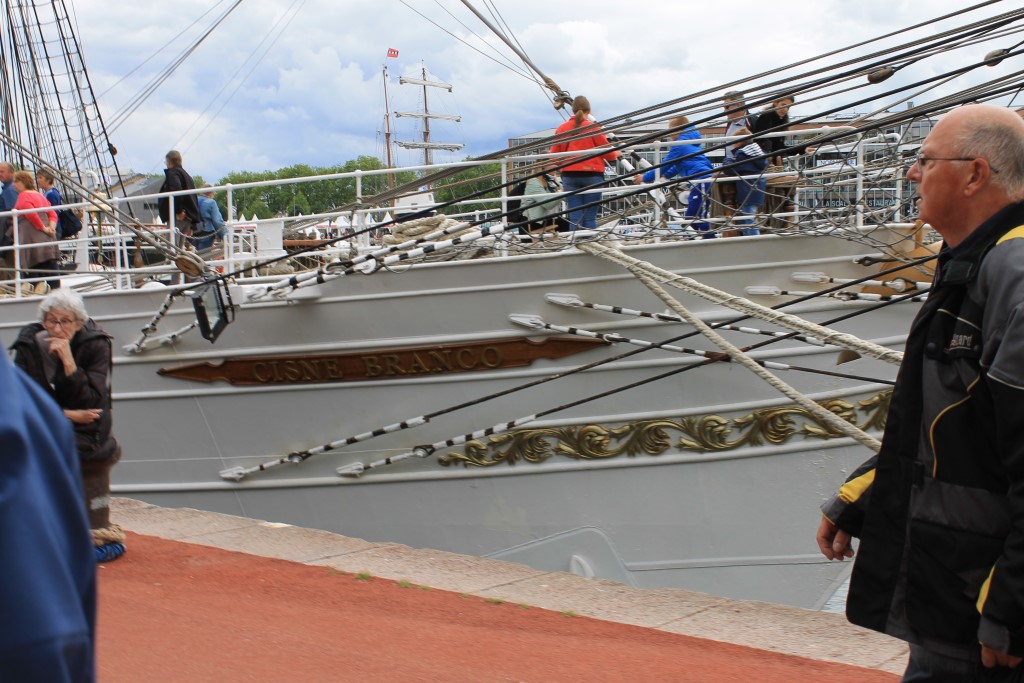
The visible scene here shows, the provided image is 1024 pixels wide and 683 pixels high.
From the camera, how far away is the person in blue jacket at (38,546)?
2.79ft

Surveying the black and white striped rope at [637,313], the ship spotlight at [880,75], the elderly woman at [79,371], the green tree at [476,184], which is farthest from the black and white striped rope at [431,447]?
the ship spotlight at [880,75]

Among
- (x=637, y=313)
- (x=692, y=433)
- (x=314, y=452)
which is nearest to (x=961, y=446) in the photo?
(x=637, y=313)

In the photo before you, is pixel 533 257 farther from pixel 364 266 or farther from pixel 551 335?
pixel 364 266

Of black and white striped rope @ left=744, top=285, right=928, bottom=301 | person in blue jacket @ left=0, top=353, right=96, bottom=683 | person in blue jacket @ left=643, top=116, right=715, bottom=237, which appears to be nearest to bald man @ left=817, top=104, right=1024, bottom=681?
person in blue jacket @ left=0, top=353, right=96, bottom=683

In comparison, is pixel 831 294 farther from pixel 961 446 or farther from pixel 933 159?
pixel 961 446

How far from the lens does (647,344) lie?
19.4 feet

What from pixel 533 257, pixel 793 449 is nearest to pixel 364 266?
pixel 533 257

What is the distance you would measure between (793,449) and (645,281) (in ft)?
4.49

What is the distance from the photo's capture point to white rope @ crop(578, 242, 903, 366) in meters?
4.91

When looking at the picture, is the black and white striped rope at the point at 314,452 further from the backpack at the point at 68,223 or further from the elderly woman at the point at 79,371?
the backpack at the point at 68,223

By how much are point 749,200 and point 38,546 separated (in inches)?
231

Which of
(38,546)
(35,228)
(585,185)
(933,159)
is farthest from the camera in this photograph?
(35,228)

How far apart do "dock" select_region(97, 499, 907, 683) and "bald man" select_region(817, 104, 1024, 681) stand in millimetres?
1269

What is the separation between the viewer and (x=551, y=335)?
20.1 feet
